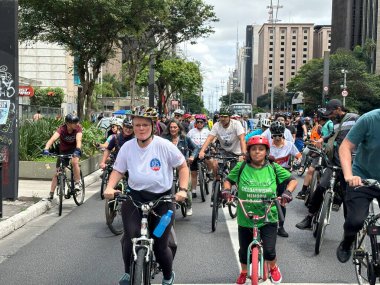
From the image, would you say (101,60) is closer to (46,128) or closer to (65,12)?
(65,12)

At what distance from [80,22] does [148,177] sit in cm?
1695

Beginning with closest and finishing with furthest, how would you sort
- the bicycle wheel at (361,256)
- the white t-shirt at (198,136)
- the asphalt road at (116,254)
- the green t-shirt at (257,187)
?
the bicycle wheel at (361,256)
the green t-shirt at (257,187)
the asphalt road at (116,254)
the white t-shirt at (198,136)

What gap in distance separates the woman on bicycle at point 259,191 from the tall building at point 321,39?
600ft

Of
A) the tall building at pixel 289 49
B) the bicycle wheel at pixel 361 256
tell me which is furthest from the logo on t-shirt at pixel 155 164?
the tall building at pixel 289 49

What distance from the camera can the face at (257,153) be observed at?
5023 millimetres

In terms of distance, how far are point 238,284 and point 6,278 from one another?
8.10 ft

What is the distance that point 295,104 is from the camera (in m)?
81.9

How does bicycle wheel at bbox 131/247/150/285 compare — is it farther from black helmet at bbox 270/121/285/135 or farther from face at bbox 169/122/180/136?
face at bbox 169/122/180/136

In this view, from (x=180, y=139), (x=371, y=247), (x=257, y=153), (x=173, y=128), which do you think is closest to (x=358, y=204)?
(x=371, y=247)

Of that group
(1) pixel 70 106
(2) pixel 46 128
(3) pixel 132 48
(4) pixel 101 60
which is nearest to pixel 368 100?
(1) pixel 70 106

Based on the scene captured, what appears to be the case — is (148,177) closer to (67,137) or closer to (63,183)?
(63,183)

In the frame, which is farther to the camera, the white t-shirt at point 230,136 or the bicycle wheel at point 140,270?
the white t-shirt at point 230,136

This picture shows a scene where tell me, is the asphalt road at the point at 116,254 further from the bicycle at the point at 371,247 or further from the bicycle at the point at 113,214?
the bicycle at the point at 371,247

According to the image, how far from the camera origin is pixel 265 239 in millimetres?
4867
